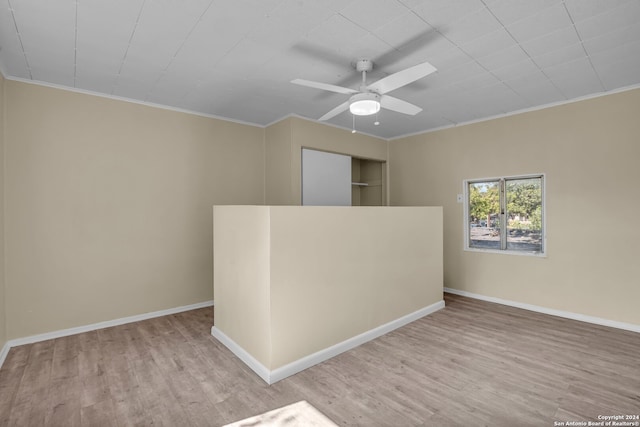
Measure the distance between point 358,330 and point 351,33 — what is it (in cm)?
269

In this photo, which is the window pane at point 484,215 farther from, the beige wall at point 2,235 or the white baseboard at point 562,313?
the beige wall at point 2,235

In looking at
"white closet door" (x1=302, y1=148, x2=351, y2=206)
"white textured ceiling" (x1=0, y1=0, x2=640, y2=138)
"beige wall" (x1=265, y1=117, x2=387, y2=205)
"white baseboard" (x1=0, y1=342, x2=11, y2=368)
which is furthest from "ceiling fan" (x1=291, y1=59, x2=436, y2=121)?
"white baseboard" (x1=0, y1=342, x2=11, y2=368)

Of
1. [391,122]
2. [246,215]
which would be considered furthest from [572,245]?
[246,215]

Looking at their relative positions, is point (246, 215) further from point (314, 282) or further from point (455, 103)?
point (455, 103)

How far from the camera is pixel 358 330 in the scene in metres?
3.09

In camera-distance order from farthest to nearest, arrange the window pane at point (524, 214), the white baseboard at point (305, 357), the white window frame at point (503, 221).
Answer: the window pane at point (524, 214)
the white window frame at point (503, 221)
the white baseboard at point (305, 357)

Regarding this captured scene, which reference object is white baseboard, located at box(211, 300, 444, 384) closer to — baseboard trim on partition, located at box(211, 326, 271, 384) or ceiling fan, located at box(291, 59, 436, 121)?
baseboard trim on partition, located at box(211, 326, 271, 384)

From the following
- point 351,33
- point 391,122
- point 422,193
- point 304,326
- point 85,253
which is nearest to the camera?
point 351,33

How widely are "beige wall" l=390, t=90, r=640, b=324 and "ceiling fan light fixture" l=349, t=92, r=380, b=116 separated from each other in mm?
2710

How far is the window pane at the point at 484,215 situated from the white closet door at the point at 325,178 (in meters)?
Result: 1.98

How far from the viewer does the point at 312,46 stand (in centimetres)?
253

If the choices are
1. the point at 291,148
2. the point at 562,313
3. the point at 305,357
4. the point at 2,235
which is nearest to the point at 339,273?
the point at 305,357

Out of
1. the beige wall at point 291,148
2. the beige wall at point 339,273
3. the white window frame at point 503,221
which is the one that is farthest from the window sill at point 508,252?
the beige wall at point 291,148

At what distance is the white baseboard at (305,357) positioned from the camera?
8.13 feet
